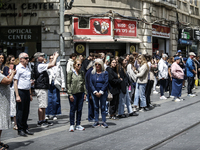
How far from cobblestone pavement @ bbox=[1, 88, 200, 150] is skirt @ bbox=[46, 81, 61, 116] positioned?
33 cm

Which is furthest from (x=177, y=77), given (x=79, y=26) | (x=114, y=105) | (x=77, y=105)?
(x=79, y=26)

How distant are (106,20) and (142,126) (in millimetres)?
13182

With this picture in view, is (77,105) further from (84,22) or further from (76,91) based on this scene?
(84,22)

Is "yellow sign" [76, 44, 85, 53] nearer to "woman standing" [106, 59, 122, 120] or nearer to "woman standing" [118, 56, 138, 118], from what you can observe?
"woman standing" [118, 56, 138, 118]

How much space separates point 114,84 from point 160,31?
16672 mm

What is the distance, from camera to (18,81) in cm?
763

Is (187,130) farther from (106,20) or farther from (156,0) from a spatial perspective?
(156,0)

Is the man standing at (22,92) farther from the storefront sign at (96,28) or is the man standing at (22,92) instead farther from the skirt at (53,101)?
the storefront sign at (96,28)

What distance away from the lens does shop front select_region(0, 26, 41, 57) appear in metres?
20.5

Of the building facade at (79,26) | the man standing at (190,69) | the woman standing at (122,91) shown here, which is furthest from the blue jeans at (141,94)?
the building facade at (79,26)

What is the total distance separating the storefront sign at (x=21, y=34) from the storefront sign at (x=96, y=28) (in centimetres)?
226

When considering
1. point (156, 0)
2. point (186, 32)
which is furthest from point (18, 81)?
point (186, 32)

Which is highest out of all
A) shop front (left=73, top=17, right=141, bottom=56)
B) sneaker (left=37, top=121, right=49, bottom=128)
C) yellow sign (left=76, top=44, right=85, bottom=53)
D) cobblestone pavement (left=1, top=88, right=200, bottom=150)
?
shop front (left=73, top=17, right=141, bottom=56)

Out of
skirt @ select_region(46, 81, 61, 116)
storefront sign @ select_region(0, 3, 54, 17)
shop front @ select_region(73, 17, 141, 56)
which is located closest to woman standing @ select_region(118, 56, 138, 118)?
skirt @ select_region(46, 81, 61, 116)
